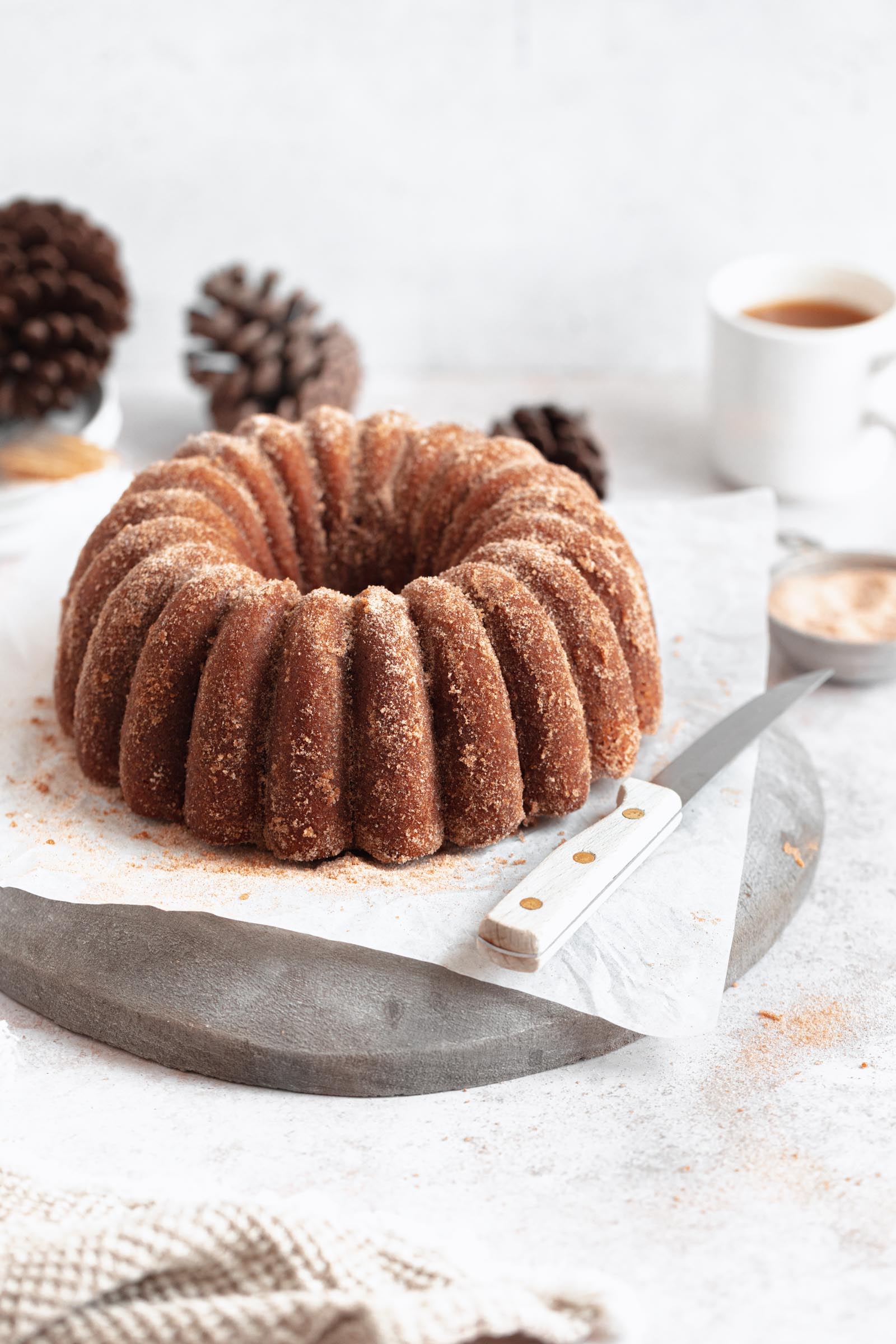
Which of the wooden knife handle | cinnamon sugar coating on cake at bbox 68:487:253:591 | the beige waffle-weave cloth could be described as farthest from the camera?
cinnamon sugar coating on cake at bbox 68:487:253:591

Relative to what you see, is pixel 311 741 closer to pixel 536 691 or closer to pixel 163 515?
pixel 536 691

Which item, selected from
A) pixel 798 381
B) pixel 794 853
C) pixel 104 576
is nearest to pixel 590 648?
pixel 794 853

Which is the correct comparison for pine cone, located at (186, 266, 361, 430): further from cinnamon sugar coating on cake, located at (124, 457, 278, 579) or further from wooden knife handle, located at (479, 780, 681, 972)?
wooden knife handle, located at (479, 780, 681, 972)

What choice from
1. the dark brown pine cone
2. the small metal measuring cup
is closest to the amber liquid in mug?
the dark brown pine cone

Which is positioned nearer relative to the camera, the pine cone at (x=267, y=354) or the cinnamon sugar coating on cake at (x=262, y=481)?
the cinnamon sugar coating on cake at (x=262, y=481)

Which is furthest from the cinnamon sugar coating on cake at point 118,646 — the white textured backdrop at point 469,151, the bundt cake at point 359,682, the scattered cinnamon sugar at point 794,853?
the white textured backdrop at point 469,151

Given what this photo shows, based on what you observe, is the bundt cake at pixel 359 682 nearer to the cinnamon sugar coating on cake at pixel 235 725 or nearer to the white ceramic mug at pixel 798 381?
the cinnamon sugar coating on cake at pixel 235 725
